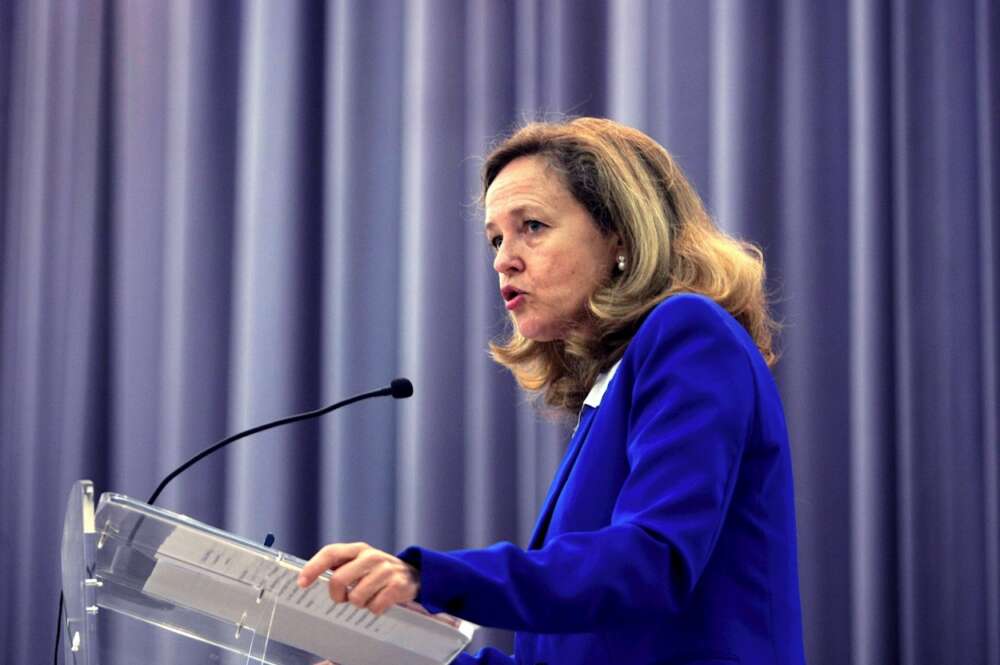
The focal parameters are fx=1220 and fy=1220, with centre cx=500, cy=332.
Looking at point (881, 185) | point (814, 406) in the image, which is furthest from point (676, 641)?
point (881, 185)

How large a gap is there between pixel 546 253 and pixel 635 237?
0.12 metres

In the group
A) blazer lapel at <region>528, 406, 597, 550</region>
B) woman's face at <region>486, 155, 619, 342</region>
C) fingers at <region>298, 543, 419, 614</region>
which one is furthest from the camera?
woman's face at <region>486, 155, 619, 342</region>

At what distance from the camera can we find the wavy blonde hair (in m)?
1.55

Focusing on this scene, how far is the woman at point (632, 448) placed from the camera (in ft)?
3.55

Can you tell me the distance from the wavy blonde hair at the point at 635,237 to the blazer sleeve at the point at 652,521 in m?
0.23

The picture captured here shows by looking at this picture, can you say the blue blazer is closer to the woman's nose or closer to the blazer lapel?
→ the blazer lapel

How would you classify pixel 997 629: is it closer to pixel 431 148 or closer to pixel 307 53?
pixel 431 148

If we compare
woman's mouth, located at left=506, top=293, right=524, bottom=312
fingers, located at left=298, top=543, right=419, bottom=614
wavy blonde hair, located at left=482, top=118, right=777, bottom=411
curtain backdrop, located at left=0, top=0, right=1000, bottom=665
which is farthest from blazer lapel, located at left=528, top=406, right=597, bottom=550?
curtain backdrop, located at left=0, top=0, right=1000, bottom=665

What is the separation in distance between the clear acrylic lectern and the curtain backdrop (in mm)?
1670

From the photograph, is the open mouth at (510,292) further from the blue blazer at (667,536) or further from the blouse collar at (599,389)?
the blue blazer at (667,536)

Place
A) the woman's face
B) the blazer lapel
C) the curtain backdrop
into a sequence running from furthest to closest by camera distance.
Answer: the curtain backdrop, the woman's face, the blazer lapel

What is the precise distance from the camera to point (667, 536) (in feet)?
3.70

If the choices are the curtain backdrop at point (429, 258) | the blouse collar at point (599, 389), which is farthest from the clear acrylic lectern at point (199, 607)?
the curtain backdrop at point (429, 258)

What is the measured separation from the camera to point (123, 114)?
3240mm
